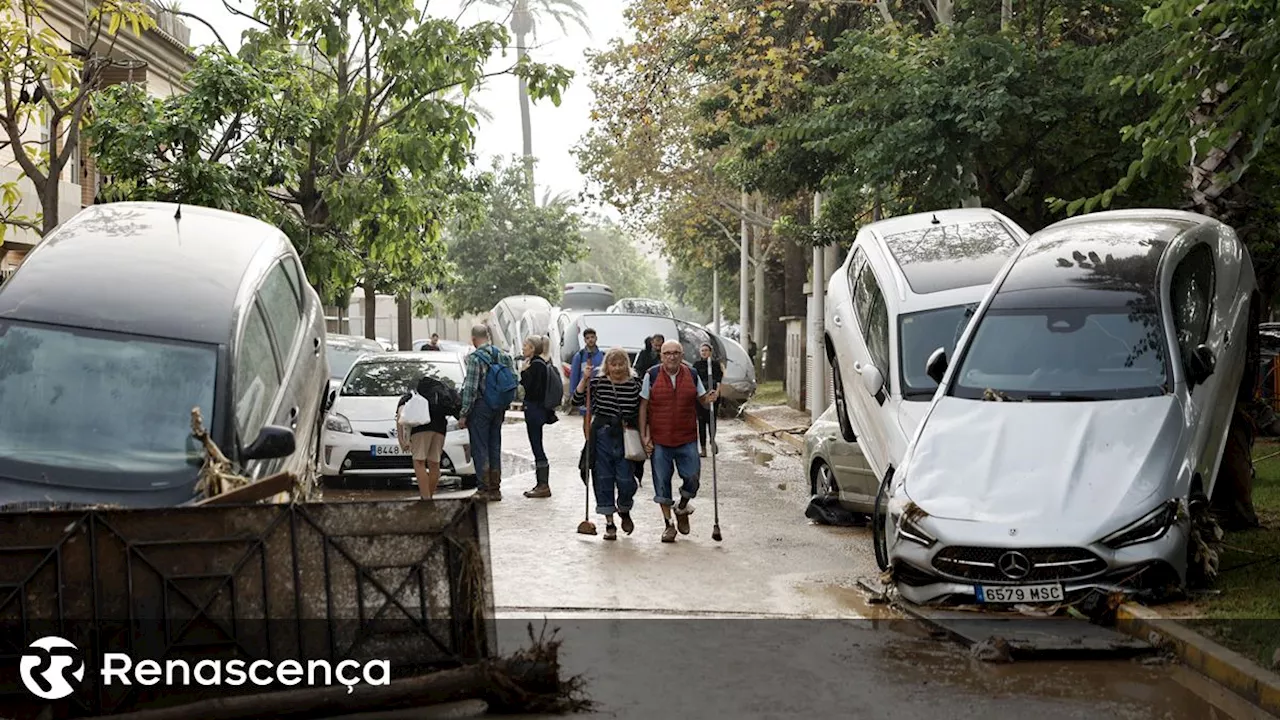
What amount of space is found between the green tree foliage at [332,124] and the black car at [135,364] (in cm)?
773

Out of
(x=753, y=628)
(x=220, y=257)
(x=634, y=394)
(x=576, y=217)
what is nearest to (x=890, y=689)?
(x=753, y=628)

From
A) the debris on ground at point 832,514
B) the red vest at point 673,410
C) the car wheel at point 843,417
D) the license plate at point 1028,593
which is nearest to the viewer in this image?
the license plate at point 1028,593

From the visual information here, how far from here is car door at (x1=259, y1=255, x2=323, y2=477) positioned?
10.8 m

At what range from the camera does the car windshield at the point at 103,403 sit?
28.2 ft

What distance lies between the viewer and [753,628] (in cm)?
988

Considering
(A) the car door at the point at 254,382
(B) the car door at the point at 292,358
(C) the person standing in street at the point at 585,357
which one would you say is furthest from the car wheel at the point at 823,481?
(A) the car door at the point at 254,382

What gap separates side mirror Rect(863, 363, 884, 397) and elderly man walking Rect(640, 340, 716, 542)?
1.50 meters

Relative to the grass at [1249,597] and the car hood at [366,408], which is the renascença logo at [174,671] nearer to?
the grass at [1249,597]

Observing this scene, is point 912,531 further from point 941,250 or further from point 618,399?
point 941,250

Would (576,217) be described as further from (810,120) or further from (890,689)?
(890,689)

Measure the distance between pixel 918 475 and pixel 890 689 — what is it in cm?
271

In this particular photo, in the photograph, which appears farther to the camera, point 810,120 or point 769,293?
point 769,293

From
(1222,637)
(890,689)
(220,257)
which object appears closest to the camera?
A: (890,689)

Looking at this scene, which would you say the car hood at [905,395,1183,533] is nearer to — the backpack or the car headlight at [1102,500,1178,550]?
the car headlight at [1102,500,1178,550]
